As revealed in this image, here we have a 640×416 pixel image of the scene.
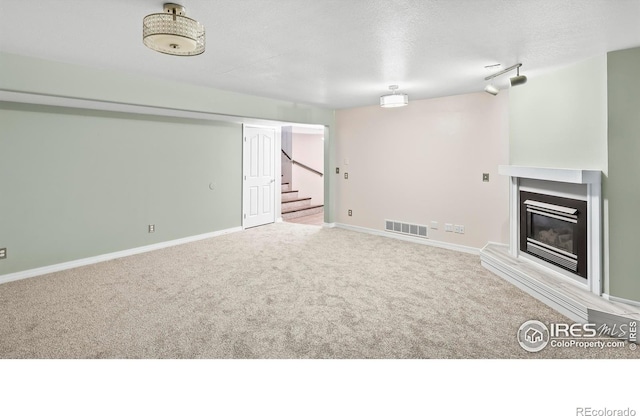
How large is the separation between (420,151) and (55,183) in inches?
203

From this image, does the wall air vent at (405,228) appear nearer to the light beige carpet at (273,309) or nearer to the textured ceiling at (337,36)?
the light beige carpet at (273,309)

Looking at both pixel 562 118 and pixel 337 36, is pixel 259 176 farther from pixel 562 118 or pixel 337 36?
pixel 562 118

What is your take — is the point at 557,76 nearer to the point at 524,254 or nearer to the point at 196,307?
the point at 524,254

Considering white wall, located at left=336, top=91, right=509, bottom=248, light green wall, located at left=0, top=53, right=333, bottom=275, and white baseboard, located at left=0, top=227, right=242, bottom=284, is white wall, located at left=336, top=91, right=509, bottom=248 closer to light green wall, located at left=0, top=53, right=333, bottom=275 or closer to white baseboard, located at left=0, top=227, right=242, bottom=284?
light green wall, located at left=0, top=53, right=333, bottom=275

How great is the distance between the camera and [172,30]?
2.06 metres

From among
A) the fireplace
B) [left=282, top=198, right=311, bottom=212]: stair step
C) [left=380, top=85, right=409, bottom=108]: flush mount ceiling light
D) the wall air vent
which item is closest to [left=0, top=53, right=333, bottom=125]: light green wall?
[left=380, top=85, right=409, bottom=108]: flush mount ceiling light

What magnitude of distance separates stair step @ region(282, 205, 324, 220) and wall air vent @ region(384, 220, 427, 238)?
283 cm

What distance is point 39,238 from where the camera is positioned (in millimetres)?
4074

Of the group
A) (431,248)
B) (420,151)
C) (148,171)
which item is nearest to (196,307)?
(148,171)

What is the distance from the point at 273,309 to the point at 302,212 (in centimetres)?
554

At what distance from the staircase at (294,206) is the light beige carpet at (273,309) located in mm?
3370

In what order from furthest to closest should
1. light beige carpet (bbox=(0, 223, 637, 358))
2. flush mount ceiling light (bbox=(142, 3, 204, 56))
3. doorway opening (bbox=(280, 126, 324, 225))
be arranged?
1. doorway opening (bbox=(280, 126, 324, 225))
2. light beige carpet (bbox=(0, 223, 637, 358))
3. flush mount ceiling light (bbox=(142, 3, 204, 56))

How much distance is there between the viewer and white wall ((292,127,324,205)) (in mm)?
9711

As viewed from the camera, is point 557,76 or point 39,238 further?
point 39,238
